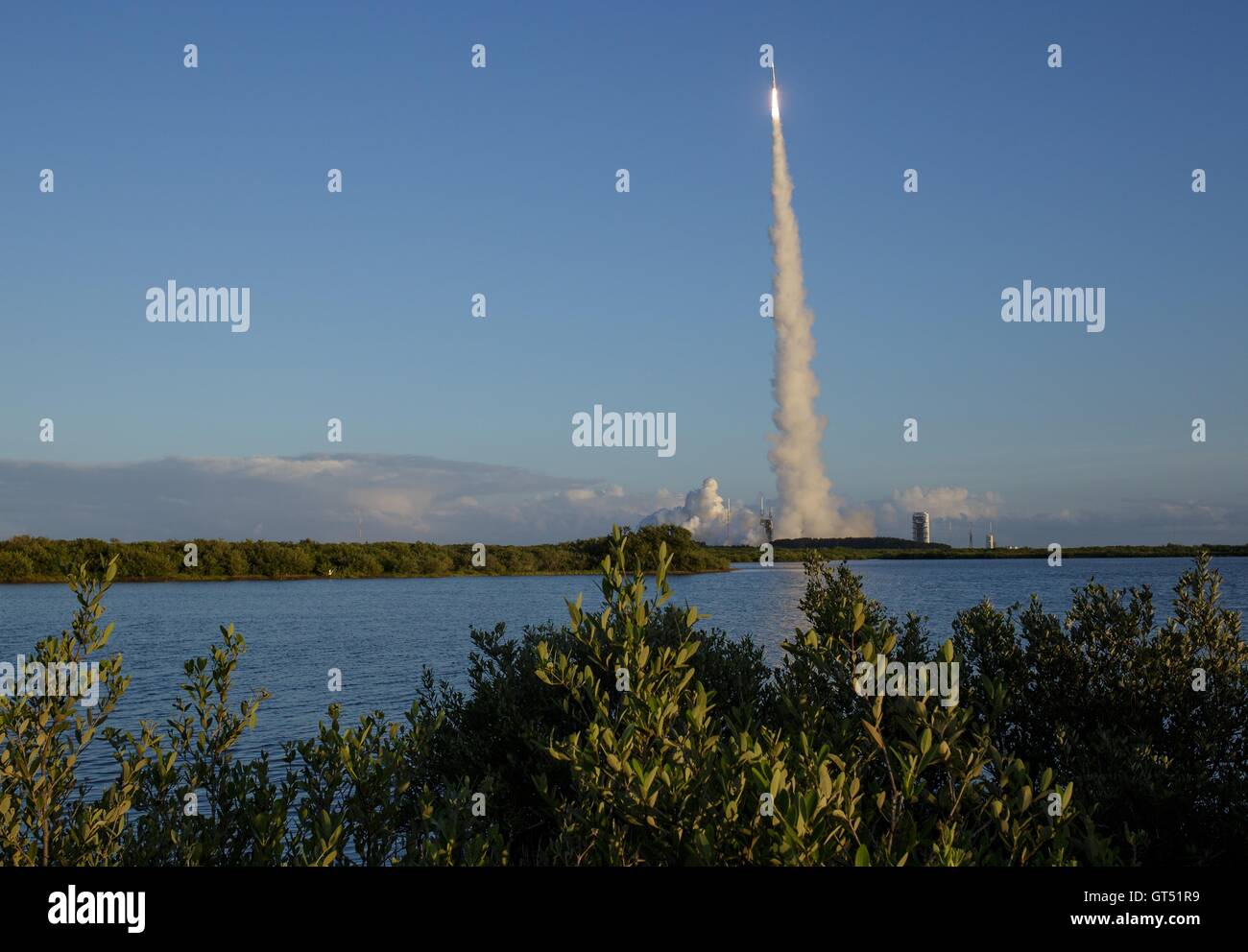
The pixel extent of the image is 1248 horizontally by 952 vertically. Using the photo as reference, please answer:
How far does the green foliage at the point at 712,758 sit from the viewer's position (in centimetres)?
632

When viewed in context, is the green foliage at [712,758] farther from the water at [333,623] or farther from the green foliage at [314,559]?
the green foliage at [314,559]

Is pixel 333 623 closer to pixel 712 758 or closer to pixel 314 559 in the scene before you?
pixel 712 758

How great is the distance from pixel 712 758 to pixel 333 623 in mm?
81106

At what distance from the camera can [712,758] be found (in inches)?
265

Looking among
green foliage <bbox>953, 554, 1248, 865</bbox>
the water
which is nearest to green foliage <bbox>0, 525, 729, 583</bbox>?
the water

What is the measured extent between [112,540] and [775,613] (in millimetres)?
107679

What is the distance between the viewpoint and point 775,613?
80.2 m

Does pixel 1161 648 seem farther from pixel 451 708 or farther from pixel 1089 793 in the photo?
pixel 451 708

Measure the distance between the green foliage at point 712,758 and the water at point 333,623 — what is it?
222 cm

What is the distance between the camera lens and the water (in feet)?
141

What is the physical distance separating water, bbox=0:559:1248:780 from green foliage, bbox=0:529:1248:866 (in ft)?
7.28

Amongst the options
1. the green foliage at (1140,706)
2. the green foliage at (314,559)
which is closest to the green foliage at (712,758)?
the green foliage at (1140,706)

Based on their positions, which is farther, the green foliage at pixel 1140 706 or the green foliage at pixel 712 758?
the green foliage at pixel 1140 706

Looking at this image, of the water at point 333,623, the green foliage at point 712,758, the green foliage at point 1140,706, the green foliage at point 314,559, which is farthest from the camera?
the green foliage at point 314,559
